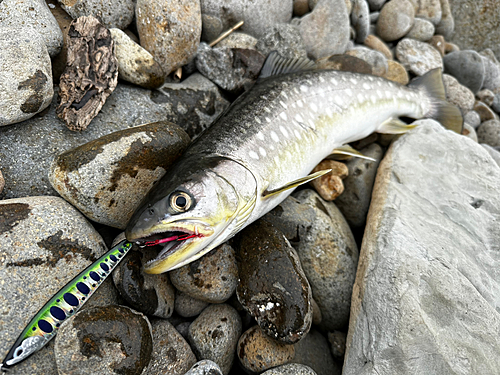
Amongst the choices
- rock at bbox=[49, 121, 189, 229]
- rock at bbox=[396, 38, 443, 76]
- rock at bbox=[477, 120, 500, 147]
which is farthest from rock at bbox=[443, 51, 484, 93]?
rock at bbox=[49, 121, 189, 229]

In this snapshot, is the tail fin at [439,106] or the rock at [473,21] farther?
the rock at [473,21]

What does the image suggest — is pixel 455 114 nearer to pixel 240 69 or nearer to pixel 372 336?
pixel 240 69

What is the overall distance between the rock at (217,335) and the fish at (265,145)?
71 centimetres

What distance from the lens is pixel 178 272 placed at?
8.96 feet

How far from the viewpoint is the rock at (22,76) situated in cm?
264

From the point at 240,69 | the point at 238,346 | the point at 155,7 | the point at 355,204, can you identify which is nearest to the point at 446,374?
the point at 238,346

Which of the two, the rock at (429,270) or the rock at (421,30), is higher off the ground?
the rock at (421,30)

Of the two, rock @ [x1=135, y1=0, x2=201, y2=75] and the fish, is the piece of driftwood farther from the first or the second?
the fish

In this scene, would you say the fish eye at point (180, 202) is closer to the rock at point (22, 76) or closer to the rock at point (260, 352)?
the rock at point (260, 352)

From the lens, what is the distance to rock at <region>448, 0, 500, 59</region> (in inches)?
293

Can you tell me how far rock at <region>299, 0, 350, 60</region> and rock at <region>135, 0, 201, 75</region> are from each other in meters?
1.80

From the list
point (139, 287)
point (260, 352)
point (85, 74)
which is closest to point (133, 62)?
point (85, 74)

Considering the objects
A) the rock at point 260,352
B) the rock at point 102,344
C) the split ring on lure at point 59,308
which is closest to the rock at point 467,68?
the rock at point 260,352

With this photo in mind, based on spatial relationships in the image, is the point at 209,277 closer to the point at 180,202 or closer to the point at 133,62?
the point at 180,202
